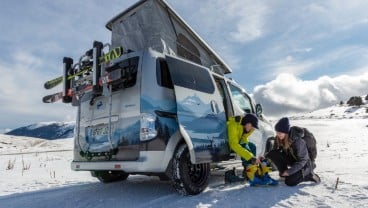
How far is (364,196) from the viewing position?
15.8 feet

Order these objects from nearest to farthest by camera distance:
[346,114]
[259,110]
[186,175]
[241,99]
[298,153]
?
[186,175], [298,153], [241,99], [259,110], [346,114]

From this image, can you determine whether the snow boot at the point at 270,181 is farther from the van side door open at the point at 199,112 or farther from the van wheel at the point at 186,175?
the van wheel at the point at 186,175

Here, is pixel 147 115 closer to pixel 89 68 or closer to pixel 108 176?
pixel 89 68

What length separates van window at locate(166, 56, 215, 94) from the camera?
581 cm

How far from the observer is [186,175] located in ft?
17.7

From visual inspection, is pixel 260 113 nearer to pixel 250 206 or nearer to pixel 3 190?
pixel 250 206

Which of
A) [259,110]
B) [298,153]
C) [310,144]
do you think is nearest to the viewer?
[298,153]

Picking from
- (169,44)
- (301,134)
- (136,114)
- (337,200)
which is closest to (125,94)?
(136,114)

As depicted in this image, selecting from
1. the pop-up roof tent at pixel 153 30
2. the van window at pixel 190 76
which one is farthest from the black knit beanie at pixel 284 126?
the pop-up roof tent at pixel 153 30

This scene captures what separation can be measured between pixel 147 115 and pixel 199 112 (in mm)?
1001

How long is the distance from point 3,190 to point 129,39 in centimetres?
374

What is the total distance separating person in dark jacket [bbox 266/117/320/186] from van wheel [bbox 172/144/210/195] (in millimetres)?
1271

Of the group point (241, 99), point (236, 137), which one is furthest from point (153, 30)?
point (236, 137)

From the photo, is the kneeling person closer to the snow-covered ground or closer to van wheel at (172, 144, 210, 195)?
the snow-covered ground
